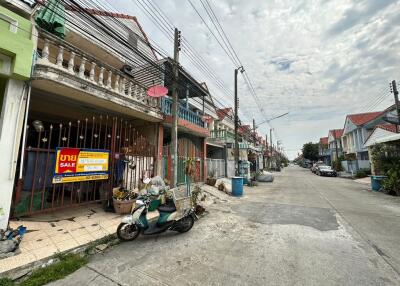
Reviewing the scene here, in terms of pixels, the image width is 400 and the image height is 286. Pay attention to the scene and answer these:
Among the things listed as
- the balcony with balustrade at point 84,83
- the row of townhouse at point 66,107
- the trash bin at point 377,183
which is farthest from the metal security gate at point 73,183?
the trash bin at point 377,183

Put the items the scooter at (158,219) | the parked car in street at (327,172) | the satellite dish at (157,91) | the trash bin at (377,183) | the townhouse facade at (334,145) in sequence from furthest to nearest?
the townhouse facade at (334,145), the parked car in street at (327,172), the trash bin at (377,183), the satellite dish at (157,91), the scooter at (158,219)

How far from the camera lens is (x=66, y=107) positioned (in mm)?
6691

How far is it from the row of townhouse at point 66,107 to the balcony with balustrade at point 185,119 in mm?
50

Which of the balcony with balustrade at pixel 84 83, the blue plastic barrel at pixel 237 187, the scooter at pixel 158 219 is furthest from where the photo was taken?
the blue plastic barrel at pixel 237 187

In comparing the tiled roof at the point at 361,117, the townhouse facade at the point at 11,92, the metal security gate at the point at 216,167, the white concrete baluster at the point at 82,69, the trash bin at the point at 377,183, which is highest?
the tiled roof at the point at 361,117

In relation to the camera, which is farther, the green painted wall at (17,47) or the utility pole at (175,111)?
the utility pole at (175,111)

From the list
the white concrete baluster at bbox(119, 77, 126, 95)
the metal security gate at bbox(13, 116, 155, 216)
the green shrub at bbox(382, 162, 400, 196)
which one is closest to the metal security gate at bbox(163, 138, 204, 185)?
the metal security gate at bbox(13, 116, 155, 216)

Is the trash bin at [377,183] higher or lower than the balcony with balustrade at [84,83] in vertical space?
lower

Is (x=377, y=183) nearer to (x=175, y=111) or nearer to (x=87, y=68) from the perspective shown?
(x=175, y=111)

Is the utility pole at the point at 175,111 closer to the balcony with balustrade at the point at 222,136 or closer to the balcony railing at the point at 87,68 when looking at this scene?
the balcony railing at the point at 87,68

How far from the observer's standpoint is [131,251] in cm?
360

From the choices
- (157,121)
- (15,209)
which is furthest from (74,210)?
(157,121)

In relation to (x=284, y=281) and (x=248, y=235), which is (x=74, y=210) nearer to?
(x=248, y=235)

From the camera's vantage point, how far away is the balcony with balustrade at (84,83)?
14.6ft
